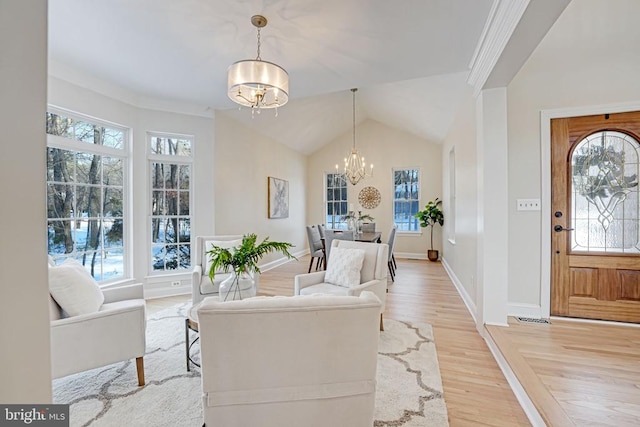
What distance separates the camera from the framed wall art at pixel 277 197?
232 inches

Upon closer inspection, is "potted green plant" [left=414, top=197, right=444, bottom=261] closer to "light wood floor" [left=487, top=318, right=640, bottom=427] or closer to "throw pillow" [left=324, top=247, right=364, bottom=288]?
"light wood floor" [left=487, top=318, right=640, bottom=427]

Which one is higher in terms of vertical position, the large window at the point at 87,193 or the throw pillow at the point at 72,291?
the large window at the point at 87,193

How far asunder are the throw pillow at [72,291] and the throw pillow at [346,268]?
6.26ft

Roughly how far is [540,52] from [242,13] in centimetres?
289

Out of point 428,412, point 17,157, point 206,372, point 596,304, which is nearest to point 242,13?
point 17,157

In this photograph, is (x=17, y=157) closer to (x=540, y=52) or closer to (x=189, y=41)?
(x=189, y=41)

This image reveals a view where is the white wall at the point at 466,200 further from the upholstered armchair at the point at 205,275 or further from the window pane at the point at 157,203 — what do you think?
the window pane at the point at 157,203

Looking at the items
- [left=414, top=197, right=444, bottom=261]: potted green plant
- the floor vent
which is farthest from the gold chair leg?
[left=414, top=197, right=444, bottom=261]: potted green plant

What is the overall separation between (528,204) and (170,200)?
4.61 m

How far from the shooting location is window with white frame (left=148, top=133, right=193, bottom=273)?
399cm

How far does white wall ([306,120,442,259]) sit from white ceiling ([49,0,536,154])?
3.00 m

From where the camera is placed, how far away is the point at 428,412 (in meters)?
1.66

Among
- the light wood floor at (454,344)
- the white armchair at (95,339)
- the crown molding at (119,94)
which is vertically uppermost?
the crown molding at (119,94)

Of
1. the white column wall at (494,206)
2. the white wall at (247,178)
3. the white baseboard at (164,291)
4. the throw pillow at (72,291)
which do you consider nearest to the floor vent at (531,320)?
the white column wall at (494,206)
